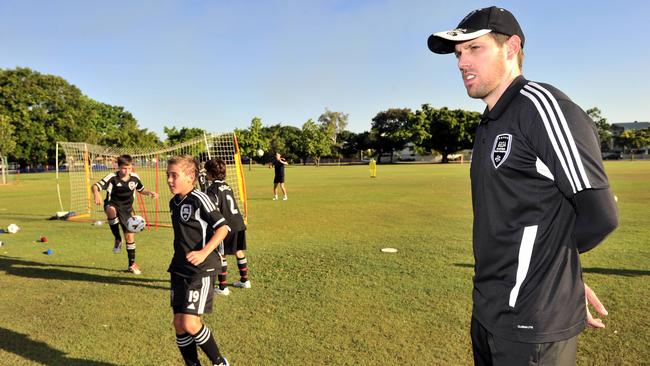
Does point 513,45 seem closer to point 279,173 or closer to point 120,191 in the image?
point 120,191

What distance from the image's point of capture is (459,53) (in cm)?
223

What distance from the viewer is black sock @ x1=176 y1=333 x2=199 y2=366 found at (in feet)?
13.6

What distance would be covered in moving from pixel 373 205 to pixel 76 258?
11515 mm

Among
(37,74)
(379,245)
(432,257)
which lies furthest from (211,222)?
(37,74)

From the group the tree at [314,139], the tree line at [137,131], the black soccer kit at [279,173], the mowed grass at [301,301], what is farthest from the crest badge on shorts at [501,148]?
the tree at [314,139]

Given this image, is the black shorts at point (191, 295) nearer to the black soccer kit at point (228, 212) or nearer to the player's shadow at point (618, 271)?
the black soccer kit at point (228, 212)

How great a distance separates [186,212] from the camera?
14.4 feet

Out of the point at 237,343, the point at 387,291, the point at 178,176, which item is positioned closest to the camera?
the point at 178,176

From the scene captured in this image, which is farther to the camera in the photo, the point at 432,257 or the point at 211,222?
the point at 432,257

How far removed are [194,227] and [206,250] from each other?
1.31ft

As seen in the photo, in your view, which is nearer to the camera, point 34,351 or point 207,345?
point 207,345

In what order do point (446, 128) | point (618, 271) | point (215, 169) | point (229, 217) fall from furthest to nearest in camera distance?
point (446, 128) < point (618, 271) < point (215, 169) < point (229, 217)

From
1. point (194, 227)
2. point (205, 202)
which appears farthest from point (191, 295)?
point (205, 202)

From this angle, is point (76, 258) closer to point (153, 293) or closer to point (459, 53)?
point (153, 293)
